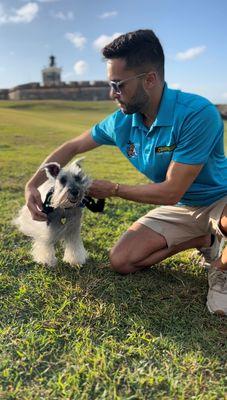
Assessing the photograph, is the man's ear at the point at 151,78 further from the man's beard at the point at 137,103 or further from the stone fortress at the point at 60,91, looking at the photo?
the stone fortress at the point at 60,91

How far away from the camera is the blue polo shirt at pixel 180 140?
357 centimetres

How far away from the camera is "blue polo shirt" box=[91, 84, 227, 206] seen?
3570 millimetres

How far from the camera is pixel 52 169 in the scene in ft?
13.3

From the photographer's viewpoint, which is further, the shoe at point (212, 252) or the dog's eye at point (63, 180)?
the shoe at point (212, 252)

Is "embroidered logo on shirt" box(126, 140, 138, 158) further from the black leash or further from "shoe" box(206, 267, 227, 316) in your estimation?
"shoe" box(206, 267, 227, 316)

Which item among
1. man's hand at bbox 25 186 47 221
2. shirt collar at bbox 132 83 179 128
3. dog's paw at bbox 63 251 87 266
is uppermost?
shirt collar at bbox 132 83 179 128

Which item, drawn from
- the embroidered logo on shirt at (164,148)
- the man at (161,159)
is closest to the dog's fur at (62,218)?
the man at (161,159)

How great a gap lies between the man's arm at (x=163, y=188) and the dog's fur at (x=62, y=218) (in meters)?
0.16

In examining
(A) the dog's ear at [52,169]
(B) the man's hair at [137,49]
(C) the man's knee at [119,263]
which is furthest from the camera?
(C) the man's knee at [119,263]

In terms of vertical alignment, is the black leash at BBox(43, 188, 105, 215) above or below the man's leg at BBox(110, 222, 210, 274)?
above

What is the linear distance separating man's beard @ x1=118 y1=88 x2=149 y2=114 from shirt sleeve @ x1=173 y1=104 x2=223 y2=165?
0.40 meters

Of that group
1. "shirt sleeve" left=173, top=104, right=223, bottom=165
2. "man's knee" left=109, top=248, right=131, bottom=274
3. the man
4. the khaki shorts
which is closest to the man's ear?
the man

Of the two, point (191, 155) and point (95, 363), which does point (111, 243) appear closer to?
point (191, 155)

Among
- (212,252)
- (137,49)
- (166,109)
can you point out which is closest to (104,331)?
(212,252)
